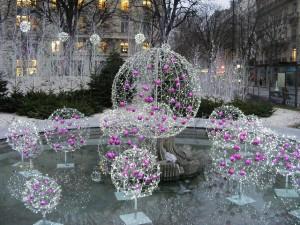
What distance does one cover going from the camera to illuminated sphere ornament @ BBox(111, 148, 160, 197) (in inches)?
251

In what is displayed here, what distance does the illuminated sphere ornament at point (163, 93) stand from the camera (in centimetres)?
823

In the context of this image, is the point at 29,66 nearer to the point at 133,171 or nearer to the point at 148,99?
the point at 148,99

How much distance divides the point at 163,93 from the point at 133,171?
267 centimetres

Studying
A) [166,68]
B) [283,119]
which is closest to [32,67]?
[283,119]

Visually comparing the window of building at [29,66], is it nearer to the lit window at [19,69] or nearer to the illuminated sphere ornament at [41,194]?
the lit window at [19,69]

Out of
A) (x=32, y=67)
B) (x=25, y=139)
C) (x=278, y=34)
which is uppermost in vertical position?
(x=278, y=34)

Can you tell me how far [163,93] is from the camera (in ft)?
28.2

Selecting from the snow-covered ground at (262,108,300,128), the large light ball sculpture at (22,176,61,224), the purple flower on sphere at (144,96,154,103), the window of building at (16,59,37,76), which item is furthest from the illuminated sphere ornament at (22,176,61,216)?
the window of building at (16,59,37,76)

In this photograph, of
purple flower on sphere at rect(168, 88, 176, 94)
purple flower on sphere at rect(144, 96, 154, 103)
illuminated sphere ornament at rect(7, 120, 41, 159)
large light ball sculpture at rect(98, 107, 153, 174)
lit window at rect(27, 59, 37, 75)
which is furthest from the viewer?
lit window at rect(27, 59, 37, 75)

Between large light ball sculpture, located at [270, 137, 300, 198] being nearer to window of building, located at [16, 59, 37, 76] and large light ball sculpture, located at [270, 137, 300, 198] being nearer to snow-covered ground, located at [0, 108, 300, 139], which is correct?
snow-covered ground, located at [0, 108, 300, 139]

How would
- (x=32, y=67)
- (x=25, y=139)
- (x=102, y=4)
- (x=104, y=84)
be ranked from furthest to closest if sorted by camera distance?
(x=102, y=4) < (x=32, y=67) < (x=104, y=84) < (x=25, y=139)

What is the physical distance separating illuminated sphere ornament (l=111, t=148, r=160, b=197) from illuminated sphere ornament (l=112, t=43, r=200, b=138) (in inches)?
59.9

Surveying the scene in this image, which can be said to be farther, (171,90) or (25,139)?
(25,139)

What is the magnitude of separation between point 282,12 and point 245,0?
15.1m
